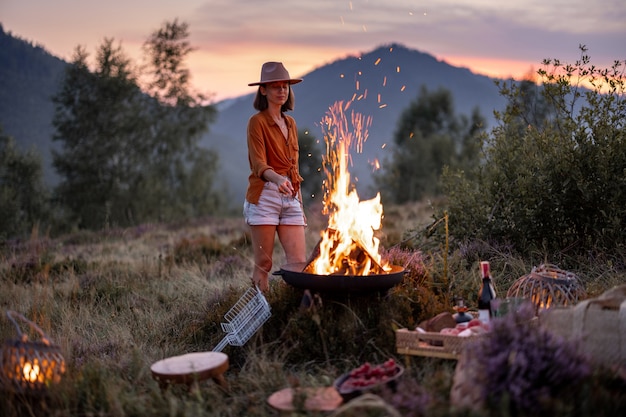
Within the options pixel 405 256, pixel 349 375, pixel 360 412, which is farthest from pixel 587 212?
pixel 360 412

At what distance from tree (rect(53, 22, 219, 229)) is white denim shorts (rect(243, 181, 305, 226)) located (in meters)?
28.2

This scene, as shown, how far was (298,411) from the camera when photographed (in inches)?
156

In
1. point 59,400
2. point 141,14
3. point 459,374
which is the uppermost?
point 141,14

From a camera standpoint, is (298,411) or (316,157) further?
(316,157)

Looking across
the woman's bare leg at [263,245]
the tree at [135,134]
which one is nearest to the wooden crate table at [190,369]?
the woman's bare leg at [263,245]

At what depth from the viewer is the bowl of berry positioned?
4.11m

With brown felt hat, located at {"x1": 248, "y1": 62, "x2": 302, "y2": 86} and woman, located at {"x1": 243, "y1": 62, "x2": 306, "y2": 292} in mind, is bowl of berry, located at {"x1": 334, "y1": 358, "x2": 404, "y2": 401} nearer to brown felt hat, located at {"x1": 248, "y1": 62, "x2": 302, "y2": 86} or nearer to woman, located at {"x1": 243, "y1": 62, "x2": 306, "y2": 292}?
woman, located at {"x1": 243, "y1": 62, "x2": 306, "y2": 292}

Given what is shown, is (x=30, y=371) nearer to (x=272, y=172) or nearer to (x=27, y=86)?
(x=272, y=172)

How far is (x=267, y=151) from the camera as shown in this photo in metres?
6.21

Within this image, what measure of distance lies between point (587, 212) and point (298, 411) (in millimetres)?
5010

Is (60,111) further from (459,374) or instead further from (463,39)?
(459,374)

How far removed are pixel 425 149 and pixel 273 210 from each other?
3425cm

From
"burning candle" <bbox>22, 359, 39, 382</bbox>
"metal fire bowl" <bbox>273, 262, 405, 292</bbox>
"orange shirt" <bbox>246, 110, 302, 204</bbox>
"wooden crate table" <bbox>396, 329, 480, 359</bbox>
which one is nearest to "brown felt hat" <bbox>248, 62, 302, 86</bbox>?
"orange shirt" <bbox>246, 110, 302, 204</bbox>

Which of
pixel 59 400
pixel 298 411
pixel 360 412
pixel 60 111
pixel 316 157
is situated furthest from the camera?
pixel 316 157
